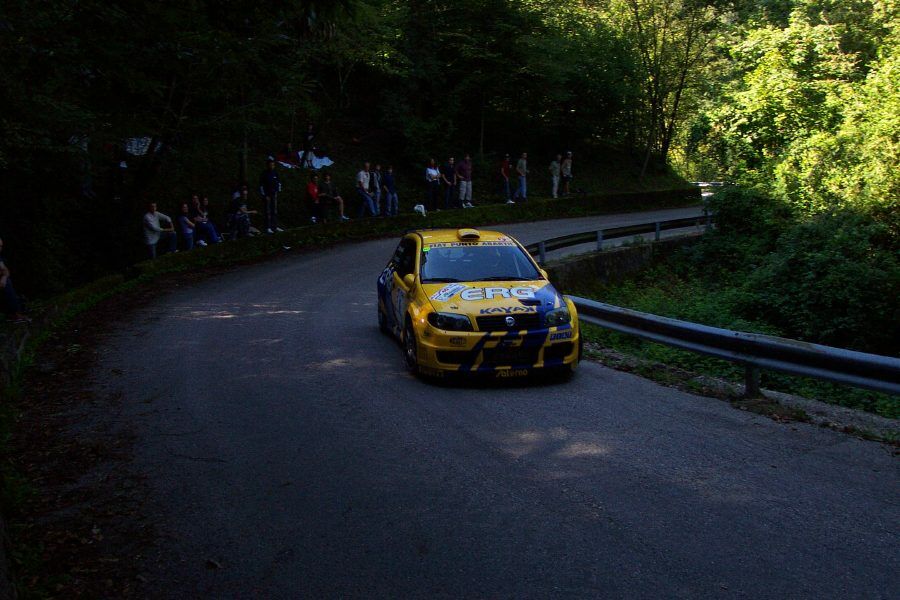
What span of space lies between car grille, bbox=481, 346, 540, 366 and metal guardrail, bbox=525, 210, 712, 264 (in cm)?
922

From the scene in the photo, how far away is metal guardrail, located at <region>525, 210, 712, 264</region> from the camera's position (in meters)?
18.0

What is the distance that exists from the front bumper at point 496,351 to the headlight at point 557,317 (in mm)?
100

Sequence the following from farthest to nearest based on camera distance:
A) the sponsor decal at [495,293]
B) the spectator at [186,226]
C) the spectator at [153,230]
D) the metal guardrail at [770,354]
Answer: the spectator at [186,226], the spectator at [153,230], the sponsor decal at [495,293], the metal guardrail at [770,354]

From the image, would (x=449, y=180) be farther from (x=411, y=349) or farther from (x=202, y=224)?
(x=411, y=349)

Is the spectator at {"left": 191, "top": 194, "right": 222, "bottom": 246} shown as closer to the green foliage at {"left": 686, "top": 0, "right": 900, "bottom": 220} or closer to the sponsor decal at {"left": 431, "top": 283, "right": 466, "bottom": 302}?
the sponsor decal at {"left": 431, "top": 283, "right": 466, "bottom": 302}

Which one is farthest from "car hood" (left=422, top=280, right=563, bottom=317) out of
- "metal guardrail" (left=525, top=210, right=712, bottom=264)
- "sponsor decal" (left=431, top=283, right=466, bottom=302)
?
"metal guardrail" (left=525, top=210, right=712, bottom=264)

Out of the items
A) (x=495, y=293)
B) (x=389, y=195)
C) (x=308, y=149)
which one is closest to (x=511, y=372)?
(x=495, y=293)

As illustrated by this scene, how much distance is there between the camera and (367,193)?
25234 millimetres

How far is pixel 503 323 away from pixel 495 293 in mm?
565

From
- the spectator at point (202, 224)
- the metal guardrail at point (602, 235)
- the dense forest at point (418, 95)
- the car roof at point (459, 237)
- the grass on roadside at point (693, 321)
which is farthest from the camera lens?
the spectator at point (202, 224)

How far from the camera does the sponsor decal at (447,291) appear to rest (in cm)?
885

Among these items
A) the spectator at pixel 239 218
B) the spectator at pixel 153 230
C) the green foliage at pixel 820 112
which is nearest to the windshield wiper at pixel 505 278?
the green foliage at pixel 820 112

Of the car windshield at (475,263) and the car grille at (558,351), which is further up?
the car windshield at (475,263)

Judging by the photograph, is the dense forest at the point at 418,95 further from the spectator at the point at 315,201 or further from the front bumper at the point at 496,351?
the front bumper at the point at 496,351
